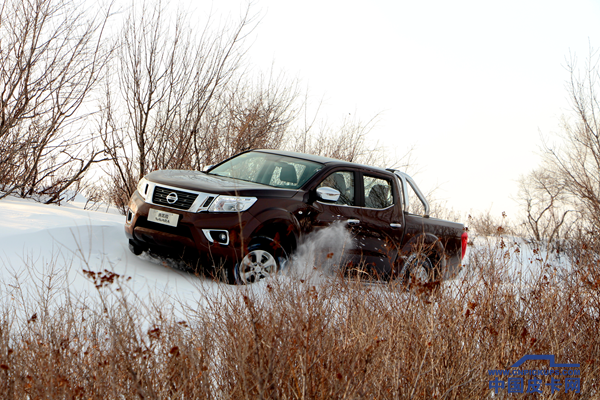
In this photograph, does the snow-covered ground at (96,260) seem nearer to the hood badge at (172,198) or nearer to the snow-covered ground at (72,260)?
the snow-covered ground at (72,260)

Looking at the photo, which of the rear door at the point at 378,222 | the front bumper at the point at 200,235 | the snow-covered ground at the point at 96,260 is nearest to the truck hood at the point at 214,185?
the front bumper at the point at 200,235

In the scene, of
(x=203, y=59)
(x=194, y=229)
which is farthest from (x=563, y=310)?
(x=203, y=59)

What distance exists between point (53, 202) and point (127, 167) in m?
2.35

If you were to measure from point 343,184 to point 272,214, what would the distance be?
119cm

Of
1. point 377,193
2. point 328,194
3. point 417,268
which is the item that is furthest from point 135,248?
point 417,268

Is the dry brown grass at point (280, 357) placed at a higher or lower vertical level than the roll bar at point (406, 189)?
lower

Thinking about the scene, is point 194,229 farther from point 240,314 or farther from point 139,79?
point 139,79

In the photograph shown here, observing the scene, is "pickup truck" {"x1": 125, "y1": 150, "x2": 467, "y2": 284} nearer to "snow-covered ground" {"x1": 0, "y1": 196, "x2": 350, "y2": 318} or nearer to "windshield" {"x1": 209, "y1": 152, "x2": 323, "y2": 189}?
"windshield" {"x1": 209, "y1": 152, "x2": 323, "y2": 189}

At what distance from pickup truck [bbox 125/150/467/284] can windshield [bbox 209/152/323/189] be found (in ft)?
0.04

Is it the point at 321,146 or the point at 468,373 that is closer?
the point at 468,373

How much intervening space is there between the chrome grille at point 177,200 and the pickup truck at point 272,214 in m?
0.01

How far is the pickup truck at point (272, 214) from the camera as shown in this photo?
527 cm

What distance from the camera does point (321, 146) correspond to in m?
16.1

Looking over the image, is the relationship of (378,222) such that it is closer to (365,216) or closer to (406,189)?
(365,216)
